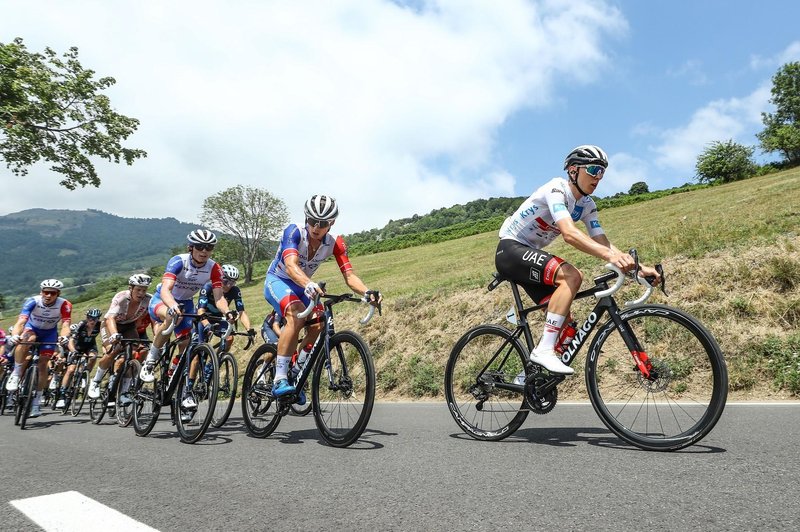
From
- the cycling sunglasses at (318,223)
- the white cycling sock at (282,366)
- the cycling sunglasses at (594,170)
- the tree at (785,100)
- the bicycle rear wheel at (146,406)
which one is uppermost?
the tree at (785,100)

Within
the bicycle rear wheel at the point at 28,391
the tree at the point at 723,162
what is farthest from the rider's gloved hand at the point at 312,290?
the tree at the point at 723,162

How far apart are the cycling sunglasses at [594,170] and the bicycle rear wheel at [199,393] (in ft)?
14.3

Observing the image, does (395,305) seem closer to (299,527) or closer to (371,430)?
(371,430)

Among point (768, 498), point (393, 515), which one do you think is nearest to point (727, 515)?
point (768, 498)

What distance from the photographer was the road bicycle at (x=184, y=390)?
601 centimetres

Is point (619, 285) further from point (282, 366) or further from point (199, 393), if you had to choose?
point (199, 393)

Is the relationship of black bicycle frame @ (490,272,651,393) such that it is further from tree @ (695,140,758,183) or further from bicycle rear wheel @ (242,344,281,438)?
tree @ (695,140,758,183)

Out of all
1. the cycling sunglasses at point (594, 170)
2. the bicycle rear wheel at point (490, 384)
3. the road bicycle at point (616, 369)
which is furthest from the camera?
the bicycle rear wheel at point (490, 384)

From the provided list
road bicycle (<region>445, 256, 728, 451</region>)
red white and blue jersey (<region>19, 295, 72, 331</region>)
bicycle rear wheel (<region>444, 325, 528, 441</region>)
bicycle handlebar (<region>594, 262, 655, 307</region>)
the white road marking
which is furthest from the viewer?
red white and blue jersey (<region>19, 295, 72, 331</region>)

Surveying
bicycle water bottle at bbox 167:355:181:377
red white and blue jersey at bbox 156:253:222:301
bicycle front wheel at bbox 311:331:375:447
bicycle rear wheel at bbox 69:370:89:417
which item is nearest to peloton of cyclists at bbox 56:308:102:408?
bicycle rear wheel at bbox 69:370:89:417

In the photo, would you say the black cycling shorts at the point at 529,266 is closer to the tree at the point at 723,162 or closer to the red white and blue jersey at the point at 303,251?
the red white and blue jersey at the point at 303,251

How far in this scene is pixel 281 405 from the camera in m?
5.65

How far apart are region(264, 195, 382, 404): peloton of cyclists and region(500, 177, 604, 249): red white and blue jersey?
58.2 inches

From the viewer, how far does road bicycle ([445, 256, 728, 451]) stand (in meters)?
3.81
